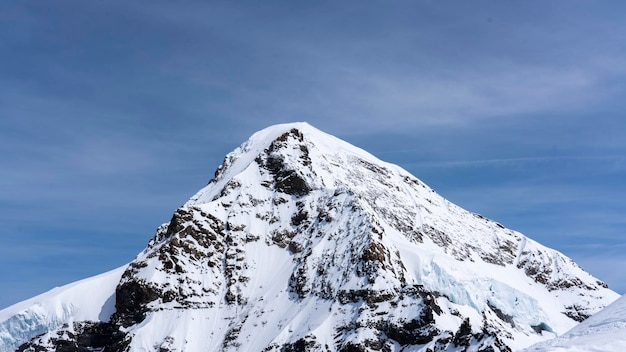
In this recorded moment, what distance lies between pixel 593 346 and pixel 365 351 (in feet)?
521

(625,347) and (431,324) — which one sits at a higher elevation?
(431,324)

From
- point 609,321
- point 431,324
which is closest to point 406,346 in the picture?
point 431,324

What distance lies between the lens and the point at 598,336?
155 feet

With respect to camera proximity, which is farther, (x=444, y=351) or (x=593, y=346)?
(x=444, y=351)

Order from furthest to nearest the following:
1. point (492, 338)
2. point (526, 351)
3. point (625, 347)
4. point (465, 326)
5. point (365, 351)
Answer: point (365, 351), point (465, 326), point (492, 338), point (526, 351), point (625, 347)

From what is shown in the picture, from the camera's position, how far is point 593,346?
144ft

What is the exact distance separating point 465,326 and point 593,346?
449 ft

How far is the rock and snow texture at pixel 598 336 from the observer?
1725 inches

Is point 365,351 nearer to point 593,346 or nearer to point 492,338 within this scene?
point 492,338

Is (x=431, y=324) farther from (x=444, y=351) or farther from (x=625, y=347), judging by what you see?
(x=625, y=347)

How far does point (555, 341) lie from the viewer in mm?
49250

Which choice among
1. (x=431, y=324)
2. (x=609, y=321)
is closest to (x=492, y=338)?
(x=431, y=324)

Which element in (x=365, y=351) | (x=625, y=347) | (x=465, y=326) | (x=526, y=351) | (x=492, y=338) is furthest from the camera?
(x=365, y=351)

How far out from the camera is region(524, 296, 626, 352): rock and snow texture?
144 feet
